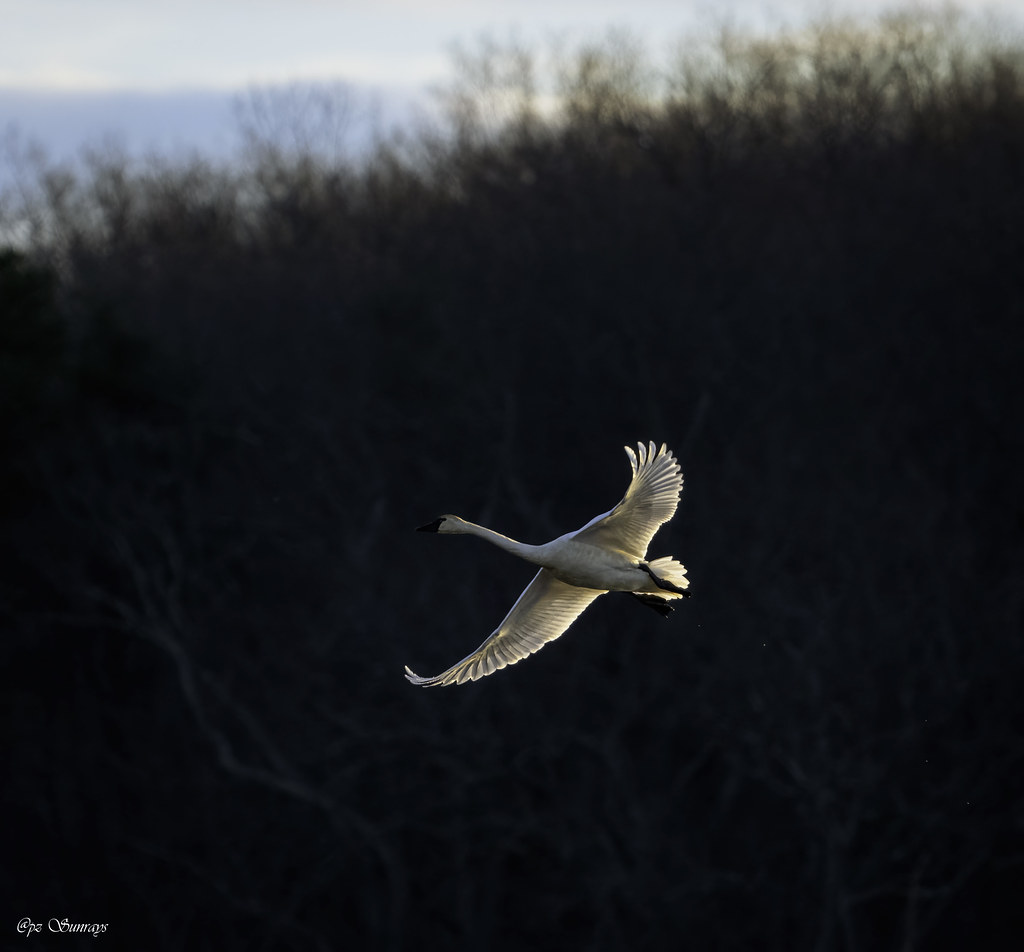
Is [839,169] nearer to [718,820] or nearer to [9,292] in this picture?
[718,820]

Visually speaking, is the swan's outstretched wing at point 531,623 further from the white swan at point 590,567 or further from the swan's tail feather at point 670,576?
the swan's tail feather at point 670,576

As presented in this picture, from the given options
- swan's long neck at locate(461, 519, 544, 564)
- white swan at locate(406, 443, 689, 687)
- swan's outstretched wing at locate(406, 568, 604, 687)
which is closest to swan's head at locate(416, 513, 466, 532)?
white swan at locate(406, 443, 689, 687)

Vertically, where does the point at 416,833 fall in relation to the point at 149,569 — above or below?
below

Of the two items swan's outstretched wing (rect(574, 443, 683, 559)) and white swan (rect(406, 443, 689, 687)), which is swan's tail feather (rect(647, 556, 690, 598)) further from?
swan's outstretched wing (rect(574, 443, 683, 559))

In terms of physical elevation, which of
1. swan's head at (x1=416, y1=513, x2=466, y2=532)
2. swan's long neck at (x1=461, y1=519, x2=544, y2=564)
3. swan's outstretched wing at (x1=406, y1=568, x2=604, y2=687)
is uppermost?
swan's head at (x1=416, y1=513, x2=466, y2=532)

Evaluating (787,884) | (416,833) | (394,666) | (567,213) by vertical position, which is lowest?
(787,884)

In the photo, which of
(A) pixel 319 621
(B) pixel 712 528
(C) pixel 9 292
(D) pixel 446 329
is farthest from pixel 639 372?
(C) pixel 9 292

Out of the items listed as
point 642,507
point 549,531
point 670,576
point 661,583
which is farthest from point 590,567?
point 549,531

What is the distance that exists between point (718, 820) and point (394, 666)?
586 centimetres

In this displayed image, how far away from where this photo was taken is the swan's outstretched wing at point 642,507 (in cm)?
1178

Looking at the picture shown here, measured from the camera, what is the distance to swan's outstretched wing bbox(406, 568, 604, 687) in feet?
39.8

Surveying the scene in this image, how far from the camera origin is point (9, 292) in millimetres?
24797

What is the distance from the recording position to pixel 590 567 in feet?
37.5

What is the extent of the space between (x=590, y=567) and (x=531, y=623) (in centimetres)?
110
